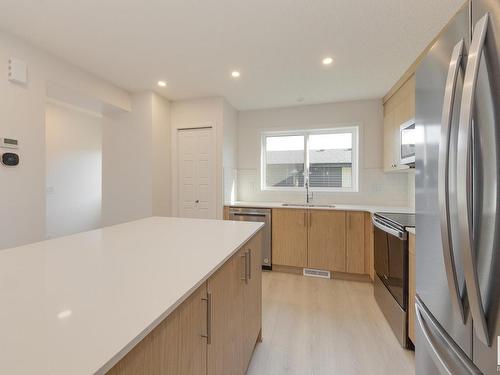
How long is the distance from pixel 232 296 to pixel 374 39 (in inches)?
94.3

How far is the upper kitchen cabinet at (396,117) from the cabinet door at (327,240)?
95 cm

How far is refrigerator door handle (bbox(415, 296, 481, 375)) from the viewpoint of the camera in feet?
2.15

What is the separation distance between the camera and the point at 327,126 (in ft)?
12.1

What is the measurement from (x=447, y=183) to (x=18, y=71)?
3246 millimetres

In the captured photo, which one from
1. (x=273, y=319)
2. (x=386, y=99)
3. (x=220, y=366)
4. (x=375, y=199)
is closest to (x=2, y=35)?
(x=220, y=366)

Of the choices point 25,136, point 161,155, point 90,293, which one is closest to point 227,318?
point 90,293

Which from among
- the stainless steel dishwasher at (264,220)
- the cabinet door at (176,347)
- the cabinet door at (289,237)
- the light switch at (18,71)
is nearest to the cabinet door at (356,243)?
the cabinet door at (289,237)

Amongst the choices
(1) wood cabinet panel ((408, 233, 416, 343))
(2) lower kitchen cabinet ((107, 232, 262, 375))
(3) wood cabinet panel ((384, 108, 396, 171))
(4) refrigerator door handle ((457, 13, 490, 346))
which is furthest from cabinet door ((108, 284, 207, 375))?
(3) wood cabinet panel ((384, 108, 396, 171))

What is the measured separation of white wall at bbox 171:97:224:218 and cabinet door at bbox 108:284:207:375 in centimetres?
271

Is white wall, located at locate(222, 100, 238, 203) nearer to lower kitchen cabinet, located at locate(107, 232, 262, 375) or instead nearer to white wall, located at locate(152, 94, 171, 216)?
white wall, located at locate(152, 94, 171, 216)

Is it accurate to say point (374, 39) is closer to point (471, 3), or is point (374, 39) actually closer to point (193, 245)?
point (471, 3)

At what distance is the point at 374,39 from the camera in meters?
2.06

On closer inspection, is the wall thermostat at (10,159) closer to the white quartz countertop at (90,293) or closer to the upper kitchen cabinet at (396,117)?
the white quartz countertop at (90,293)

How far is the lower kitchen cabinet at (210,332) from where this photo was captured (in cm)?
58
